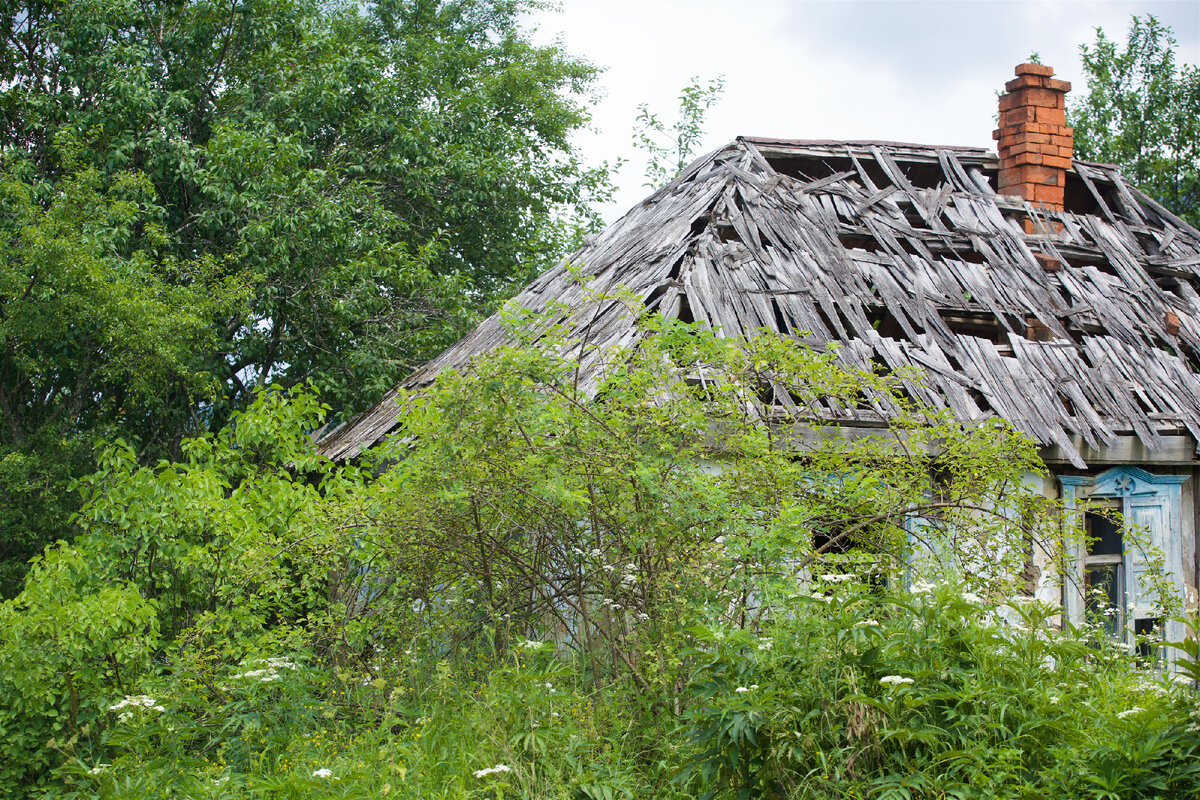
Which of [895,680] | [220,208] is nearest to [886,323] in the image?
[895,680]

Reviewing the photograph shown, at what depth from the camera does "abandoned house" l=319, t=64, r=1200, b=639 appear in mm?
8242

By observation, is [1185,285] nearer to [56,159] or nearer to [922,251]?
[922,251]

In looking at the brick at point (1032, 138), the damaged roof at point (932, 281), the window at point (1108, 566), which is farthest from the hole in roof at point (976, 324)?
the brick at point (1032, 138)

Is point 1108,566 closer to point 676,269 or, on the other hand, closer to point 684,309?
point 684,309

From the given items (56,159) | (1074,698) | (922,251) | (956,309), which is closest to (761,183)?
(922,251)

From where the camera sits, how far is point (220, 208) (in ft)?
40.4

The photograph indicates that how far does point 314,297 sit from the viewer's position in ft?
41.5

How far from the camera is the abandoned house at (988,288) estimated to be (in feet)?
27.0

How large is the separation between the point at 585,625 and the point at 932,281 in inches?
210

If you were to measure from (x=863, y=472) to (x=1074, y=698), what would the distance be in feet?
5.52

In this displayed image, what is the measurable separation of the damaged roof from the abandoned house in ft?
0.07

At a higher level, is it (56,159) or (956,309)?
(56,159)

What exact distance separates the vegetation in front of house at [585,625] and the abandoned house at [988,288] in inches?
54.4

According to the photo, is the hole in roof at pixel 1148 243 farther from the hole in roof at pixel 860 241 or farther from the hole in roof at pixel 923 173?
the hole in roof at pixel 860 241
